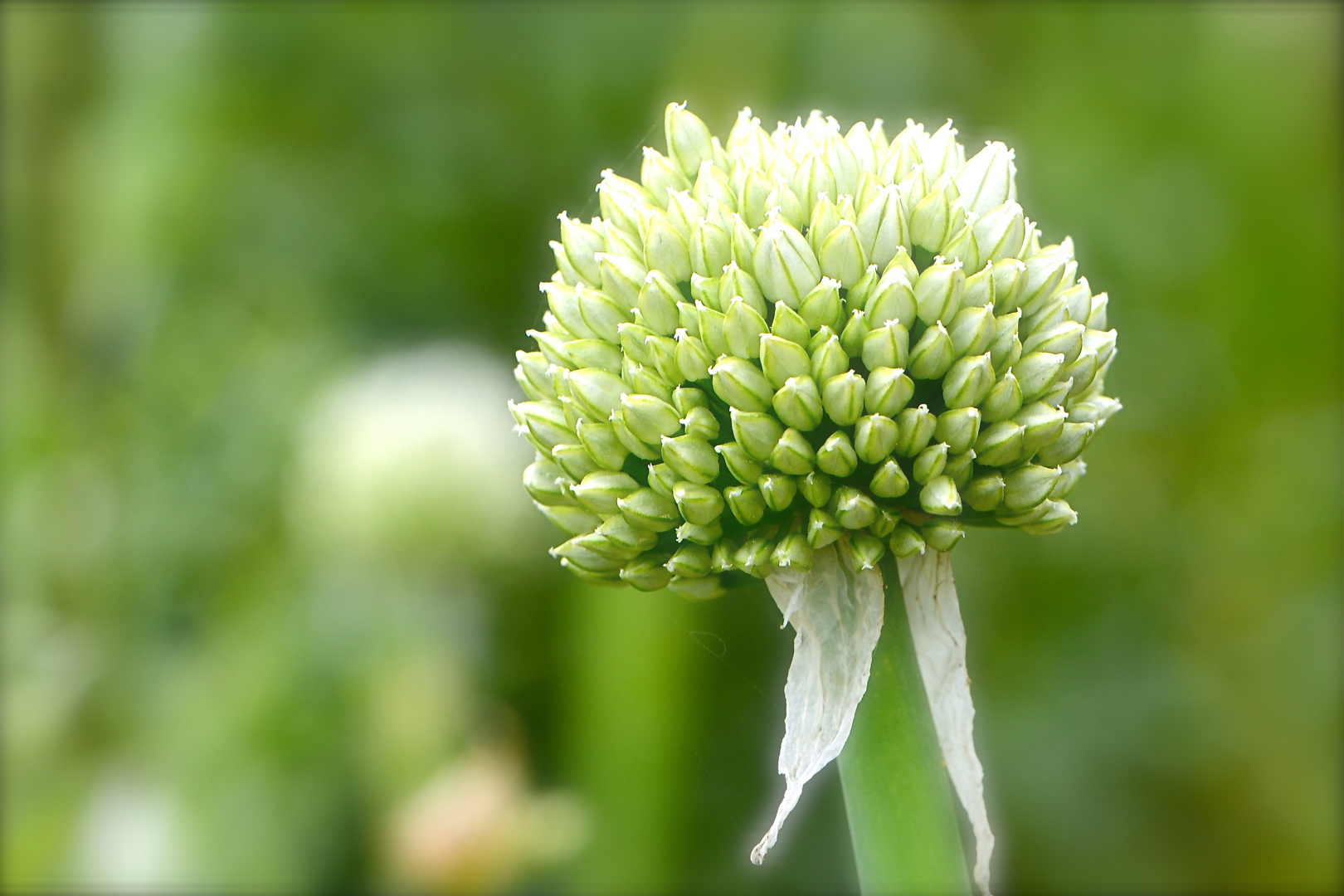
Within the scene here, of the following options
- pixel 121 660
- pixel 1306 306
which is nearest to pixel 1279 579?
pixel 1306 306

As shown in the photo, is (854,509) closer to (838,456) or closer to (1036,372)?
(838,456)

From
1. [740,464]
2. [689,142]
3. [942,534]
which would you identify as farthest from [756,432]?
[689,142]

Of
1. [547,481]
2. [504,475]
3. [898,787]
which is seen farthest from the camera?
[504,475]

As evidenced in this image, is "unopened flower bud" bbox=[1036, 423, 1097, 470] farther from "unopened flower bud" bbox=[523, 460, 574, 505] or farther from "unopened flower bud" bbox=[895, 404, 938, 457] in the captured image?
"unopened flower bud" bbox=[523, 460, 574, 505]

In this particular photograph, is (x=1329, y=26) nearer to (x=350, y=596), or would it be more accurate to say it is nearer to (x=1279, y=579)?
(x=1279, y=579)

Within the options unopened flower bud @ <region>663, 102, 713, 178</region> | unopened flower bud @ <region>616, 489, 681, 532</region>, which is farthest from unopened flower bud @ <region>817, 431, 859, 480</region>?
unopened flower bud @ <region>663, 102, 713, 178</region>
